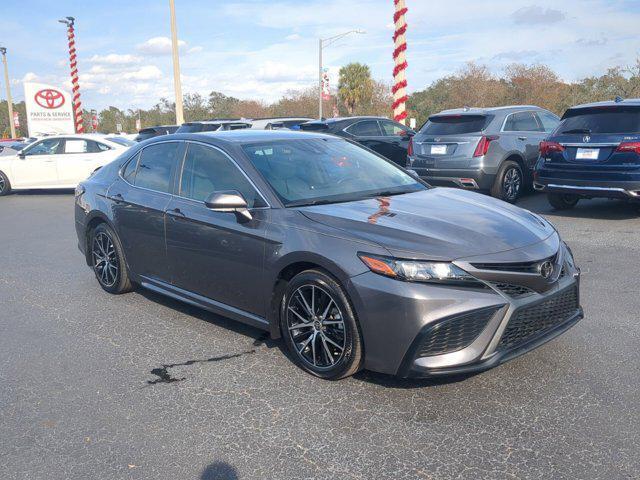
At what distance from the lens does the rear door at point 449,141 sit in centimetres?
1033

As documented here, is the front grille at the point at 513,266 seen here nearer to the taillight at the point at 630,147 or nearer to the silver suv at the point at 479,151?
the taillight at the point at 630,147

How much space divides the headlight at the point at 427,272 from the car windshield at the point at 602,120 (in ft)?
20.0

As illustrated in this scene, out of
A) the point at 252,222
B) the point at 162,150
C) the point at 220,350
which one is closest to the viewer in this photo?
the point at 252,222

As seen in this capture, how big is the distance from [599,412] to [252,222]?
2.42 meters

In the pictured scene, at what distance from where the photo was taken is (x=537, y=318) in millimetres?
3725

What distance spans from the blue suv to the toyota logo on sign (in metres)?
31.6

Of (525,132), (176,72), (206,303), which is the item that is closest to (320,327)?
(206,303)

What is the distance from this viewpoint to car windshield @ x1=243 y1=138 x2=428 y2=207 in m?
4.50

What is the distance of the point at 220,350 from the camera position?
4.61 m

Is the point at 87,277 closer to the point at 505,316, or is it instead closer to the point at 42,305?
the point at 42,305

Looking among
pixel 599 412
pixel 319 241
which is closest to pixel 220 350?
pixel 319 241

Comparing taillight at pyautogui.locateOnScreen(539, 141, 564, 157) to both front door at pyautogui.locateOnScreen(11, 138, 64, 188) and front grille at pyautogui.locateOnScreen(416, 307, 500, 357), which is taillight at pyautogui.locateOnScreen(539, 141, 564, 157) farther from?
front door at pyautogui.locateOnScreen(11, 138, 64, 188)

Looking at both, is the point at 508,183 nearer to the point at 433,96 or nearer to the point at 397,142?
the point at 397,142

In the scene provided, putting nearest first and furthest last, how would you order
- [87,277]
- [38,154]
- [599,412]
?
[599,412]
[87,277]
[38,154]
